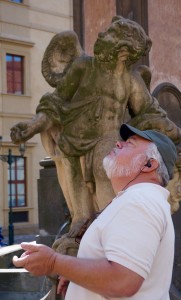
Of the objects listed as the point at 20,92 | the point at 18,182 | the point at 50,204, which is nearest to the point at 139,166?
the point at 50,204

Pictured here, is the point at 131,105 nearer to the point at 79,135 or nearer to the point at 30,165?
the point at 79,135

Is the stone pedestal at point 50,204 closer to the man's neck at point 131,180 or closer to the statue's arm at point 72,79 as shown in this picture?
the statue's arm at point 72,79

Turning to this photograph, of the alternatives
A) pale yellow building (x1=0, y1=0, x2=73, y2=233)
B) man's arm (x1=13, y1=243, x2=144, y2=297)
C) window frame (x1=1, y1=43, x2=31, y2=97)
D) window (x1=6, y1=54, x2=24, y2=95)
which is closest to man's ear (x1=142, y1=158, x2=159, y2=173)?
man's arm (x1=13, y1=243, x2=144, y2=297)

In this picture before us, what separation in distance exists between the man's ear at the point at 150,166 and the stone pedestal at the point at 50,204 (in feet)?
13.9

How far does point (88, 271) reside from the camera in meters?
1.72

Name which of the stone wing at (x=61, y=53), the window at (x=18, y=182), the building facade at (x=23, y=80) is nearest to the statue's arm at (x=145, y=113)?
the stone wing at (x=61, y=53)

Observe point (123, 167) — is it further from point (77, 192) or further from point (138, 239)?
point (77, 192)

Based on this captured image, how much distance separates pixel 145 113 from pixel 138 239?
2.70 meters

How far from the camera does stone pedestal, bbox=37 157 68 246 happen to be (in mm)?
6195

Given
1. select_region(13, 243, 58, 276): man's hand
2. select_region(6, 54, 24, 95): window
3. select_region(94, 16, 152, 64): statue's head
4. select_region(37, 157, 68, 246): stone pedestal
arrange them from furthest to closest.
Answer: select_region(6, 54, 24, 95): window
select_region(37, 157, 68, 246): stone pedestal
select_region(94, 16, 152, 64): statue's head
select_region(13, 243, 58, 276): man's hand

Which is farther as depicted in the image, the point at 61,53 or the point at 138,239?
the point at 61,53

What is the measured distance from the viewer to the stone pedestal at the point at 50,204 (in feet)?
20.3

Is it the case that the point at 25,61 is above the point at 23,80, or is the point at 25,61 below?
above

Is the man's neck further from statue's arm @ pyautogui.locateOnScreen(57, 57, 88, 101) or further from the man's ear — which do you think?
statue's arm @ pyautogui.locateOnScreen(57, 57, 88, 101)
